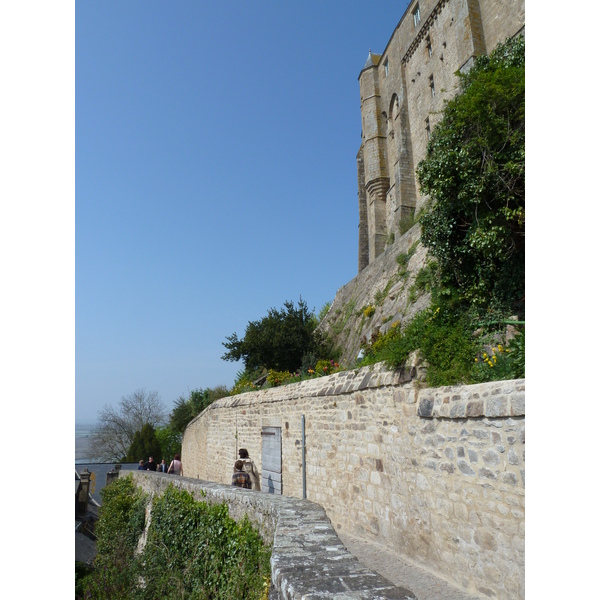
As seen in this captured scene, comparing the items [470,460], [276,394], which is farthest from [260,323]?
[470,460]

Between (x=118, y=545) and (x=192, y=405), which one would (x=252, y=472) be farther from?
(x=192, y=405)

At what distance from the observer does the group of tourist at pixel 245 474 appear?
1051 cm

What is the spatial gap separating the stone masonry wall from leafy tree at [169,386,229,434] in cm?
972

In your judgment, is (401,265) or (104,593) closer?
(104,593)

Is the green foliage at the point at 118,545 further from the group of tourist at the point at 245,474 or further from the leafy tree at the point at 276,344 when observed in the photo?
the leafy tree at the point at 276,344

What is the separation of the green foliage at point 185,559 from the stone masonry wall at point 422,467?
2.20m

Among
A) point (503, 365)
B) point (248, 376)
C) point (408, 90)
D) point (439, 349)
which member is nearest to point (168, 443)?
point (248, 376)

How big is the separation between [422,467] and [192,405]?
58.8ft

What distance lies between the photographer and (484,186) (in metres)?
8.10

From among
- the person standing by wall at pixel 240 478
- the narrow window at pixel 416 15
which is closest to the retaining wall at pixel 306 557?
the person standing by wall at pixel 240 478

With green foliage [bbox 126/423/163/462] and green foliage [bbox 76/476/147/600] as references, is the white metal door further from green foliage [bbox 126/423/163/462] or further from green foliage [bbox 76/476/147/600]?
green foliage [bbox 126/423/163/462]
